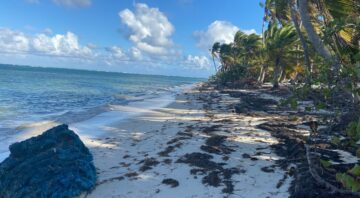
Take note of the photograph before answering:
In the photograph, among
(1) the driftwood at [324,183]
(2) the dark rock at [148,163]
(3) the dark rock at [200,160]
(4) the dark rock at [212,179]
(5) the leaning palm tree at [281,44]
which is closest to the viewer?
(1) the driftwood at [324,183]

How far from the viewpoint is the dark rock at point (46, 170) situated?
6086mm

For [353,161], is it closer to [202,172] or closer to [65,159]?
[202,172]

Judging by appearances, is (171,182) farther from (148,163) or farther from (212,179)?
(148,163)

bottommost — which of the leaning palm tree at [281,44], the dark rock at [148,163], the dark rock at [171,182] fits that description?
the dark rock at [148,163]

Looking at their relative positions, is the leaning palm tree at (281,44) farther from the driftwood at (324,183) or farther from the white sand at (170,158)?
the driftwood at (324,183)

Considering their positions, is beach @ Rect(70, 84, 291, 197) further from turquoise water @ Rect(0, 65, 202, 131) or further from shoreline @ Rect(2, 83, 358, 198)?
turquoise water @ Rect(0, 65, 202, 131)

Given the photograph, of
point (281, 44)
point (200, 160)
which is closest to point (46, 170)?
point (200, 160)

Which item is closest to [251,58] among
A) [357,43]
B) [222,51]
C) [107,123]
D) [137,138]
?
[222,51]

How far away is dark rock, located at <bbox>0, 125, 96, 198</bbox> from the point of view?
6.09m

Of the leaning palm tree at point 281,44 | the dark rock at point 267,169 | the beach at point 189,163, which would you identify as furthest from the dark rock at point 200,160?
the leaning palm tree at point 281,44

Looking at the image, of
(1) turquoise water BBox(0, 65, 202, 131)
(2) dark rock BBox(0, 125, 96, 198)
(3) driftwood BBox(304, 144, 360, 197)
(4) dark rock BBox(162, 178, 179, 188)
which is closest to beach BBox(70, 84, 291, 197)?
(4) dark rock BBox(162, 178, 179, 188)

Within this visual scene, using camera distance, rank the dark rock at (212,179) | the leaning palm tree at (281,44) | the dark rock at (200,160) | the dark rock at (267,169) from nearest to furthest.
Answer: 1. the dark rock at (212,179)
2. the dark rock at (267,169)
3. the dark rock at (200,160)
4. the leaning palm tree at (281,44)

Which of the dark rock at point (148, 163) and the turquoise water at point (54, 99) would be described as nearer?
the dark rock at point (148, 163)

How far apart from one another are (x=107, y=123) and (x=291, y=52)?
18170 mm
